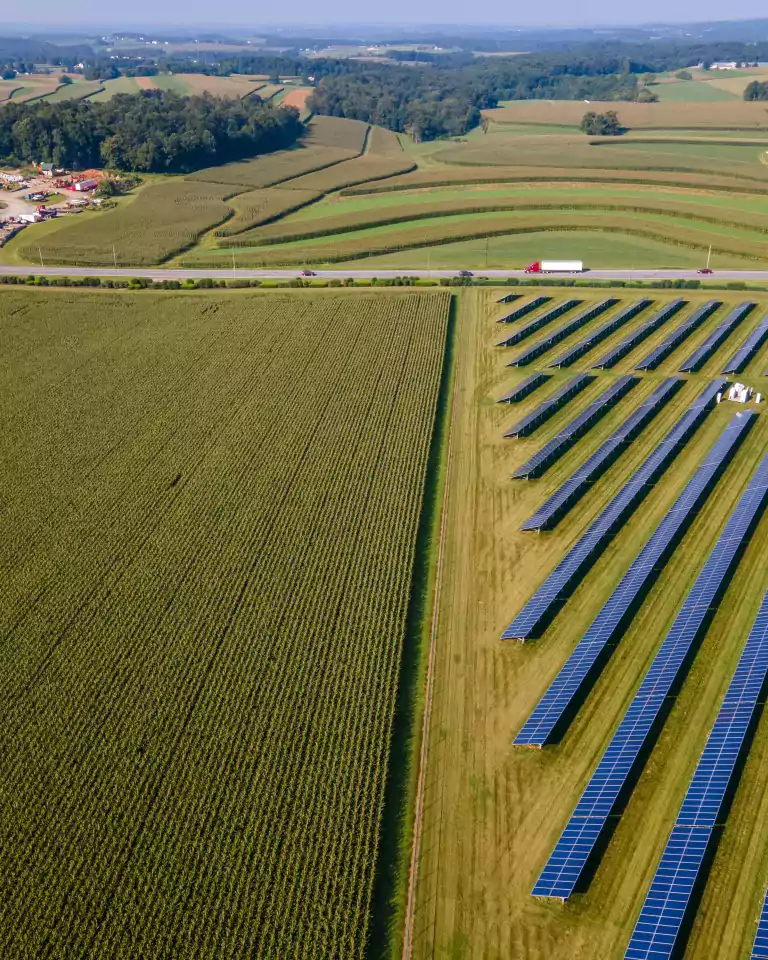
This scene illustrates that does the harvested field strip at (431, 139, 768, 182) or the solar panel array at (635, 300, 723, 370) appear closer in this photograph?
the solar panel array at (635, 300, 723, 370)

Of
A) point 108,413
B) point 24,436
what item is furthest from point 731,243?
point 24,436

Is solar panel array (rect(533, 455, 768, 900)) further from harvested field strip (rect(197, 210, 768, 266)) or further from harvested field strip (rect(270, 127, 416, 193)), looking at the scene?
harvested field strip (rect(270, 127, 416, 193))

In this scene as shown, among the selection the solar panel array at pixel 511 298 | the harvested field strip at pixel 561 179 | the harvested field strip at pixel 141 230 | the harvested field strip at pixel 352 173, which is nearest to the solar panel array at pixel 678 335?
the solar panel array at pixel 511 298

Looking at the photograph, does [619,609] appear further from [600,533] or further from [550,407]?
[550,407]

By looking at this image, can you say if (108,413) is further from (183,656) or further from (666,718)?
(666,718)

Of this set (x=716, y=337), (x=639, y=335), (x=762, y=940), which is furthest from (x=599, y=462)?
(x=762, y=940)

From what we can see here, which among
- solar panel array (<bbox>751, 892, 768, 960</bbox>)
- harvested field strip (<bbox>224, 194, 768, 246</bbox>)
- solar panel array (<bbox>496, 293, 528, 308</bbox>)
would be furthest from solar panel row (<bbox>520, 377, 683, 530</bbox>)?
harvested field strip (<bbox>224, 194, 768, 246</bbox>)
